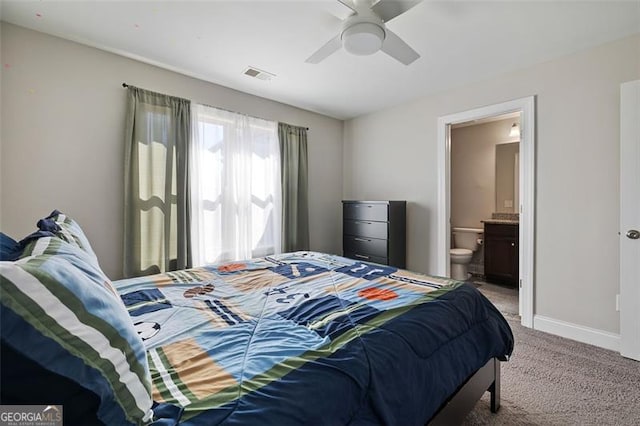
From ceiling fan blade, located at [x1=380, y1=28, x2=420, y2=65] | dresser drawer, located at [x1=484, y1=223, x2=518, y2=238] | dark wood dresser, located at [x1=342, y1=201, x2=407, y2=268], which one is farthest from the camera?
dresser drawer, located at [x1=484, y1=223, x2=518, y2=238]

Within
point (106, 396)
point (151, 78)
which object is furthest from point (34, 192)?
point (106, 396)

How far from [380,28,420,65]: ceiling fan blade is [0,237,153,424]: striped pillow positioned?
6.71ft

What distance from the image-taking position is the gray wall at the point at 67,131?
2.14 m

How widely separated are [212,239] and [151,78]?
1692 millimetres

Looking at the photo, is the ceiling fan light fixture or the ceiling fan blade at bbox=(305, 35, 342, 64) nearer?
the ceiling fan light fixture

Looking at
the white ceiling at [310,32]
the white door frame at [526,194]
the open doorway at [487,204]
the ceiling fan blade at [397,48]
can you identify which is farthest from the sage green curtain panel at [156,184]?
the open doorway at [487,204]

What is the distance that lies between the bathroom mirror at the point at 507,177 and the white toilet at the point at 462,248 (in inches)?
21.4

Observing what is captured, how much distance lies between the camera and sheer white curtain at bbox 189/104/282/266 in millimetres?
3048

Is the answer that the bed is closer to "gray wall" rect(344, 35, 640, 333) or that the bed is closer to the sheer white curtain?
the sheer white curtain

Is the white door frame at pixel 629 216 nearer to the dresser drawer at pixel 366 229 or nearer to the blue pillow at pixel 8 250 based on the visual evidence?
the dresser drawer at pixel 366 229

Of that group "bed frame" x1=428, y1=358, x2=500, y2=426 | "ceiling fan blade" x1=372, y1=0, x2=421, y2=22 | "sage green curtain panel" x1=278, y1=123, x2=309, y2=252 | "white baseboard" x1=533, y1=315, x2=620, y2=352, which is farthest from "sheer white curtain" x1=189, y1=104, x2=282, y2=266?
"white baseboard" x1=533, y1=315, x2=620, y2=352

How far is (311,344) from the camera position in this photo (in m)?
1.00

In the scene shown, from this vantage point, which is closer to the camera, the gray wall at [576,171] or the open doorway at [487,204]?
the gray wall at [576,171]

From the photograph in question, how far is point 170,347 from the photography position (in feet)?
3.28
